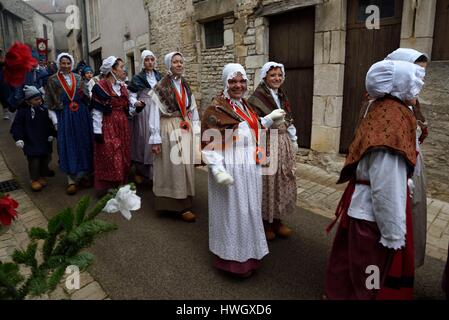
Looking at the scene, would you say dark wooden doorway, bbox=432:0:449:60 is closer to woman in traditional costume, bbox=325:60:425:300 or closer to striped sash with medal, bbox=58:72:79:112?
woman in traditional costume, bbox=325:60:425:300

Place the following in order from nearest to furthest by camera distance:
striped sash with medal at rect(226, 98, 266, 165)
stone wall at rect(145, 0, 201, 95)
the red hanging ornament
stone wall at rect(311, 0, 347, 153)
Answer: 1. the red hanging ornament
2. striped sash with medal at rect(226, 98, 266, 165)
3. stone wall at rect(311, 0, 347, 153)
4. stone wall at rect(145, 0, 201, 95)

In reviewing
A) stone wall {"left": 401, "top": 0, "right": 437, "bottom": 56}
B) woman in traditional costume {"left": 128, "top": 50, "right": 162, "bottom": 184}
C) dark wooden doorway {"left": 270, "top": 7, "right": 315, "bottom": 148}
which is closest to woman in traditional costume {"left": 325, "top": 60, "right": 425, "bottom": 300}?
stone wall {"left": 401, "top": 0, "right": 437, "bottom": 56}

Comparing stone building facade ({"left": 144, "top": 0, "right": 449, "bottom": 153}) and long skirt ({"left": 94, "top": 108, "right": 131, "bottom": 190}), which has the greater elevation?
stone building facade ({"left": 144, "top": 0, "right": 449, "bottom": 153})

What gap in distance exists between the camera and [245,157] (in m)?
2.48

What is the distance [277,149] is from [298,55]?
3370 millimetres

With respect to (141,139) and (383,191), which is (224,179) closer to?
(383,191)

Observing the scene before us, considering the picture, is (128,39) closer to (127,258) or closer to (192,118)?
(192,118)

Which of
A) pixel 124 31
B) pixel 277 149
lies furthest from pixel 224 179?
pixel 124 31

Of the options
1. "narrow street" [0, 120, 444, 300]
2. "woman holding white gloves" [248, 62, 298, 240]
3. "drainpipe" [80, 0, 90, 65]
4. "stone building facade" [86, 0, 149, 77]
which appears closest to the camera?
"narrow street" [0, 120, 444, 300]

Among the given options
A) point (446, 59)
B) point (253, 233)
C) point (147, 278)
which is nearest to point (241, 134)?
point (253, 233)

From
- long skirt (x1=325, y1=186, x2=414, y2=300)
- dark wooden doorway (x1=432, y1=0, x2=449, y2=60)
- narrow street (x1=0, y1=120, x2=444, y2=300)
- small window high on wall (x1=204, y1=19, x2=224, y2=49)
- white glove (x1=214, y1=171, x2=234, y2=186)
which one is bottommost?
narrow street (x1=0, y1=120, x2=444, y2=300)

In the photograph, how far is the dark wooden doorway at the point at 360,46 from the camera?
453 centimetres

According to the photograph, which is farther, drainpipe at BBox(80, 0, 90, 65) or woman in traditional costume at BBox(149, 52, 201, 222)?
drainpipe at BBox(80, 0, 90, 65)

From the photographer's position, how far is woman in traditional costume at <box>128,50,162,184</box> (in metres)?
4.60
